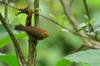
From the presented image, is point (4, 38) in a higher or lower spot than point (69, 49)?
higher

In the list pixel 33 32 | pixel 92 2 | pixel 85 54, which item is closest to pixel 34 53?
pixel 33 32

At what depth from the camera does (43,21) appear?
121 inches

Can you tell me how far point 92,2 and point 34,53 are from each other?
2025 millimetres

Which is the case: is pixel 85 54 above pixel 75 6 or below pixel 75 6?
above

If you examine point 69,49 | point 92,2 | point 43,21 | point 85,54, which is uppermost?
point 85,54

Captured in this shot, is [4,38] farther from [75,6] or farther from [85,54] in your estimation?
[75,6]

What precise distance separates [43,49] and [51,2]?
0.43 meters

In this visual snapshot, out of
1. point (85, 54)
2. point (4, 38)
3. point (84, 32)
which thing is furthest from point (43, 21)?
point (85, 54)

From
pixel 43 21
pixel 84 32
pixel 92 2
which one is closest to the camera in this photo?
pixel 84 32

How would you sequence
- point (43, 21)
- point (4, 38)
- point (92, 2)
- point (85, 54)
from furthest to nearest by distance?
point (43, 21), point (92, 2), point (4, 38), point (85, 54)

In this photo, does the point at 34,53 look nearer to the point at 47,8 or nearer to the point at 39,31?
the point at 39,31

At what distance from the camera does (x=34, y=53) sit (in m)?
0.88

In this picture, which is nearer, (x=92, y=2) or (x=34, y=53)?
(x=34, y=53)

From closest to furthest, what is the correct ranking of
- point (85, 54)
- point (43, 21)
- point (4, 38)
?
point (85, 54)
point (4, 38)
point (43, 21)
